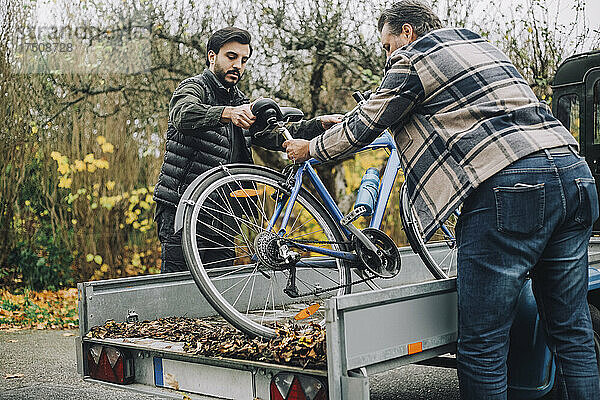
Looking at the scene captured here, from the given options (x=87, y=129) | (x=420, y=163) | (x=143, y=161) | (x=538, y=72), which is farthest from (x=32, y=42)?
(x=420, y=163)

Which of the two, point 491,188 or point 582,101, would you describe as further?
point 582,101

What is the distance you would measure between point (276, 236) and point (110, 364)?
3.04ft

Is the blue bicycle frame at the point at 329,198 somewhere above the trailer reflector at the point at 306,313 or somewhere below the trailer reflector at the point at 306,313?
above

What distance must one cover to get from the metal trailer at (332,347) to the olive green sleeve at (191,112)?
802 millimetres

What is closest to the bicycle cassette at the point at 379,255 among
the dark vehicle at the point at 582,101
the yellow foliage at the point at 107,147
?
the dark vehicle at the point at 582,101

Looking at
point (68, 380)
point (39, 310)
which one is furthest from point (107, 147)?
point (68, 380)

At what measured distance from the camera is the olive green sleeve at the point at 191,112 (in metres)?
3.72

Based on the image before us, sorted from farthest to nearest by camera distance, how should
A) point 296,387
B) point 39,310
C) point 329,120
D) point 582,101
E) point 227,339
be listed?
point 39,310
point 582,101
point 329,120
point 227,339
point 296,387

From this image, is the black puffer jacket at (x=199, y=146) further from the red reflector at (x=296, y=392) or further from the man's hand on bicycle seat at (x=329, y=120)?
the red reflector at (x=296, y=392)

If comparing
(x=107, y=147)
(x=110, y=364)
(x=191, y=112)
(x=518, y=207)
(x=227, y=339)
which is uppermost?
(x=107, y=147)

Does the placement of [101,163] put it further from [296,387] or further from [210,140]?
[296,387]

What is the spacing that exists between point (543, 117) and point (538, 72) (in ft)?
25.5

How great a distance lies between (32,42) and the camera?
10164mm

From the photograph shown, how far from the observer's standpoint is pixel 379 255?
3.76 meters
